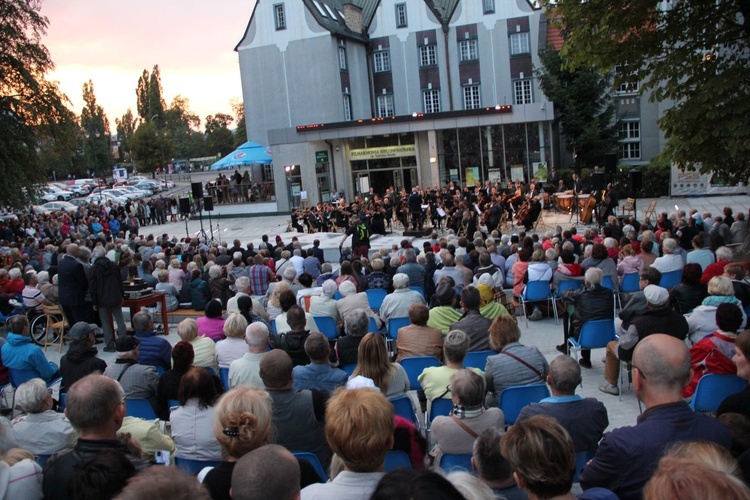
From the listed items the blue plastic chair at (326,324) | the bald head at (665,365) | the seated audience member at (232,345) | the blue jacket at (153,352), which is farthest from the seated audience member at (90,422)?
the blue plastic chair at (326,324)

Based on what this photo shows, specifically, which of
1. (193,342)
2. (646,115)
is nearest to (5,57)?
(193,342)

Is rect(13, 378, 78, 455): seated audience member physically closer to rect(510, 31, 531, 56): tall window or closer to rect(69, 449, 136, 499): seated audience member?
rect(69, 449, 136, 499): seated audience member

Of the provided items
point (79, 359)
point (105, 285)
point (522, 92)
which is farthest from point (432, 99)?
point (79, 359)

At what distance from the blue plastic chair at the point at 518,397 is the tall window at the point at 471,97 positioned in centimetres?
3191

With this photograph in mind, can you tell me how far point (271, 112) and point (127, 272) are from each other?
2574 cm

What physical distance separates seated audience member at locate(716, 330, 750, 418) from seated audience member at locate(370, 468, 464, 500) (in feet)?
9.49

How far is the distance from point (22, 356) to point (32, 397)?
299 cm

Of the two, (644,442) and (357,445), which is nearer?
(357,445)

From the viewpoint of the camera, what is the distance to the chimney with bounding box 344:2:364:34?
36250 mm

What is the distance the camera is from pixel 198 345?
6445 mm

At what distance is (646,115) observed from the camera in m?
→ 32.7

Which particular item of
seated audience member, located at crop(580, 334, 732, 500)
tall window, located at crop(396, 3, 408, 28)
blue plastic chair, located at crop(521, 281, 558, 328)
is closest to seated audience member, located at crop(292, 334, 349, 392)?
seated audience member, located at crop(580, 334, 732, 500)

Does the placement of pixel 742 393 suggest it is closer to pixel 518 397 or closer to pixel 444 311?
pixel 518 397

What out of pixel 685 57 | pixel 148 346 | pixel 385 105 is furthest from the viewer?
pixel 385 105
